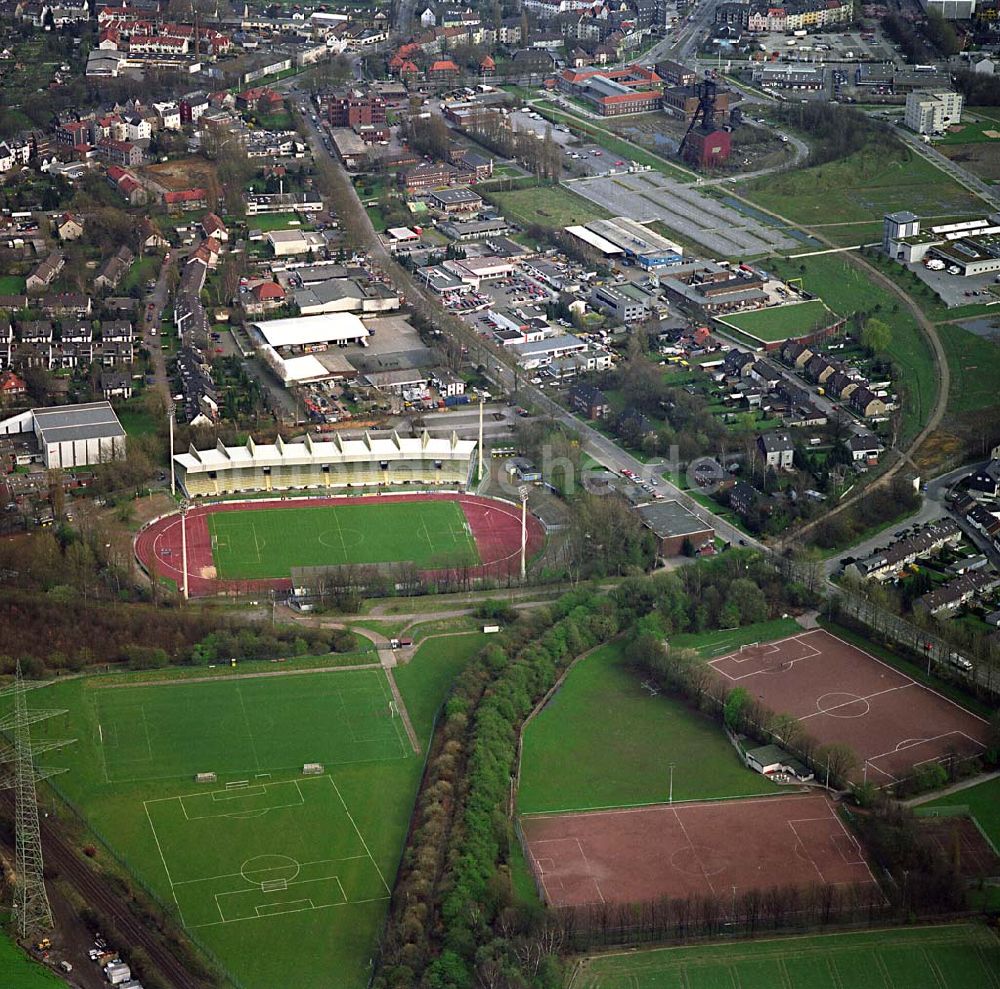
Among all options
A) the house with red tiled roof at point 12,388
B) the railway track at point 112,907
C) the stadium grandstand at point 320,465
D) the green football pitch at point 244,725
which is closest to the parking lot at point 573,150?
the stadium grandstand at point 320,465

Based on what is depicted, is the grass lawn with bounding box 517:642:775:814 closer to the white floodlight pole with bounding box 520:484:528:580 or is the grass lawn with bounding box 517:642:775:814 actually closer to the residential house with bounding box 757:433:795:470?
the white floodlight pole with bounding box 520:484:528:580

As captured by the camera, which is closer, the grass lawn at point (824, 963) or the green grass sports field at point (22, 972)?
the green grass sports field at point (22, 972)

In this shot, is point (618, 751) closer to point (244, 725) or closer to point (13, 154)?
point (244, 725)

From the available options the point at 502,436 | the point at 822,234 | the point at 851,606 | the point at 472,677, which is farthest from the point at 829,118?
the point at 472,677

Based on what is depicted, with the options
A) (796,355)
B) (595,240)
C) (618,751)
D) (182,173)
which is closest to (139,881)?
(618,751)

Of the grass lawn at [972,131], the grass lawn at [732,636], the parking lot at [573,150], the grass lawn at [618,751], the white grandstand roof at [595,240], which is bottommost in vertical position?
the grass lawn at [618,751]

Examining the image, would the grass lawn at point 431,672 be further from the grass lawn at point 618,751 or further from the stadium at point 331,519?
the stadium at point 331,519

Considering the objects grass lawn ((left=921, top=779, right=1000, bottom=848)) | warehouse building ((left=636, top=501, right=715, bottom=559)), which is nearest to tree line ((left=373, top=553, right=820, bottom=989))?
warehouse building ((left=636, top=501, right=715, bottom=559))
